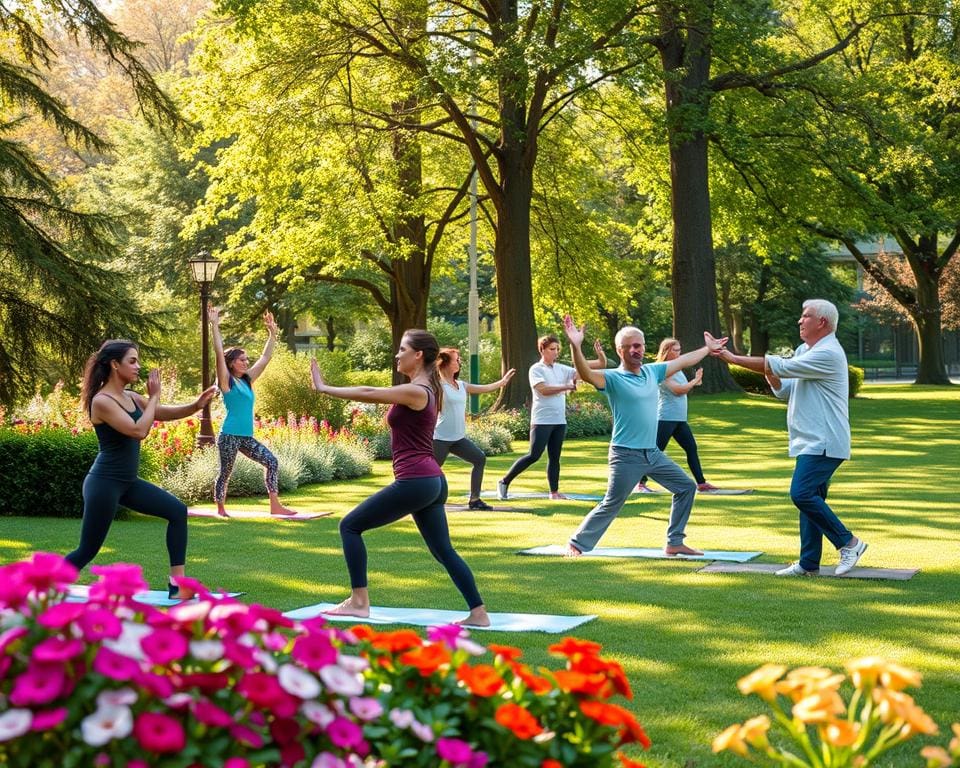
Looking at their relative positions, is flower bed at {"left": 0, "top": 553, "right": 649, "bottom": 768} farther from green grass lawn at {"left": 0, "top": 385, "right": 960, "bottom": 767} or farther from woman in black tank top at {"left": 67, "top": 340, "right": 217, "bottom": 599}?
woman in black tank top at {"left": 67, "top": 340, "right": 217, "bottom": 599}

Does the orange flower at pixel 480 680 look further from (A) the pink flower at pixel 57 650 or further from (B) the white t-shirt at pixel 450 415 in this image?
(B) the white t-shirt at pixel 450 415

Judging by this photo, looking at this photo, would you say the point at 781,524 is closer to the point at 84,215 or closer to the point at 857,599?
the point at 857,599

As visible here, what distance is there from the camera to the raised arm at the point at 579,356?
392 inches

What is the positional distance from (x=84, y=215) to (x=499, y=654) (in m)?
22.6

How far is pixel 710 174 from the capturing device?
36.4 metres

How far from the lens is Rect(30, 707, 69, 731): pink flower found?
2.77 metres

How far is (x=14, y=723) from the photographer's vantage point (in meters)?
2.78

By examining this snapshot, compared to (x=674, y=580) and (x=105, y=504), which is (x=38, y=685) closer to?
(x=105, y=504)

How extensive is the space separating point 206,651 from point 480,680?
27.6 inches

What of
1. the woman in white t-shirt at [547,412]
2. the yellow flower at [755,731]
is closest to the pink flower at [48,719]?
the yellow flower at [755,731]

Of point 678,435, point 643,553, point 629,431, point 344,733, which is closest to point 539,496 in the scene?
point 678,435

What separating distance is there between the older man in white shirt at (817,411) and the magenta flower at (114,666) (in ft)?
24.3

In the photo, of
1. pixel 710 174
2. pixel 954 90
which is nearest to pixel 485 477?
pixel 710 174

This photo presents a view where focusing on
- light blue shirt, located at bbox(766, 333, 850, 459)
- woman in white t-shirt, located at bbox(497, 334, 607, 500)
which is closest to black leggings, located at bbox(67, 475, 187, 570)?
light blue shirt, located at bbox(766, 333, 850, 459)
